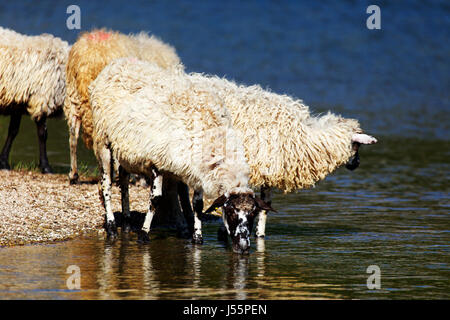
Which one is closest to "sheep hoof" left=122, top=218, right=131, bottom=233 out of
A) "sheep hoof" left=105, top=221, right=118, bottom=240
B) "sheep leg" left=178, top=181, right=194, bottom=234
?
"sheep hoof" left=105, top=221, right=118, bottom=240

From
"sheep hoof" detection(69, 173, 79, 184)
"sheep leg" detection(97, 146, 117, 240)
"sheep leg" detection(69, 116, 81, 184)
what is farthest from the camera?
"sheep hoof" detection(69, 173, 79, 184)

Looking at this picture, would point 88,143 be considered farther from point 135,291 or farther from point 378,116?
point 378,116

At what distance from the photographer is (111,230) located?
11.9 metres

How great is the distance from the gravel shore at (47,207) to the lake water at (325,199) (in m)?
0.46

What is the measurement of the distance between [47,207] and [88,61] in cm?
239

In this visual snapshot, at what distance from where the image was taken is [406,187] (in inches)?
644

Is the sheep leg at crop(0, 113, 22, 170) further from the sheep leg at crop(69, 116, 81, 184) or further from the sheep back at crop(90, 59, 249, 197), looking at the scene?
the sheep back at crop(90, 59, 249, 197)

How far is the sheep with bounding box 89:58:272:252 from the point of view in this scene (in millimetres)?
10773

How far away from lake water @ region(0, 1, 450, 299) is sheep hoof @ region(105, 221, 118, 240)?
7.5 inches

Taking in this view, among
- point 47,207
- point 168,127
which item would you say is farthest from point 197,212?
point 47,207

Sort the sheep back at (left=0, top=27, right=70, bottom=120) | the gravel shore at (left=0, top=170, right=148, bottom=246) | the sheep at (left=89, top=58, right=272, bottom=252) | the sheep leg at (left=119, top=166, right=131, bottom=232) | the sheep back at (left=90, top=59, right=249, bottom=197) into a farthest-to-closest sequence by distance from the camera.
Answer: the sheep back at (left=0, top=27, right=70, bottom=120)
the sheep leg at (left=119, top=166, right=131, bottom=232)
the gravel shore at (left=0, top=170, right=148, bottom=246)
the sheep back at (left=90, top=59, right=249, bottom=197)
the sheep at (left=89, top=58, right=272, bottom=252)
